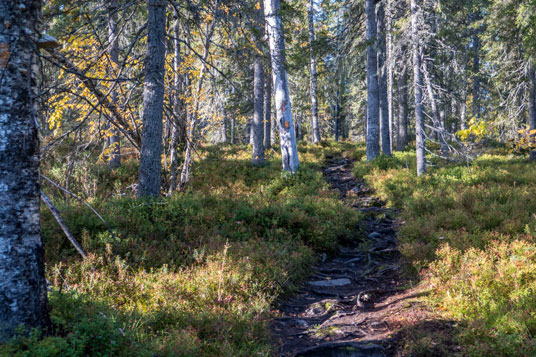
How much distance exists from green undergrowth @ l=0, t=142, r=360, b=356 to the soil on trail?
368 millimetres

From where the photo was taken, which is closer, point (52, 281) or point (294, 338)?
point (294, 338)

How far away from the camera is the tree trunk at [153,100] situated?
7.52 m

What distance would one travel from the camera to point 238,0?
7.36 metres

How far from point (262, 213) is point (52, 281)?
4.63 m

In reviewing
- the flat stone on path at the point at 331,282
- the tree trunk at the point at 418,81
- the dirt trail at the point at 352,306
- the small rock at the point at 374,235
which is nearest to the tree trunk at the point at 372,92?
the tree trunk at the point at 418,81

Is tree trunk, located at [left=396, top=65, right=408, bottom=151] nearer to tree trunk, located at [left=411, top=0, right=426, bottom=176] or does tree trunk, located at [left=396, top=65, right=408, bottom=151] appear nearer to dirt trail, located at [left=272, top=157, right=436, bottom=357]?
tree trunk, located at [left=411, top=0, right=426, bottom=176]

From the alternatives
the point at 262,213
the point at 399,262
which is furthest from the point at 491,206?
the point at 262,213

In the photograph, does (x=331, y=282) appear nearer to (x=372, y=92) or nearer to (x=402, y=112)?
(x=372, y=92)

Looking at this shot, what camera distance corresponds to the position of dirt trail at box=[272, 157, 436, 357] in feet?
13.6

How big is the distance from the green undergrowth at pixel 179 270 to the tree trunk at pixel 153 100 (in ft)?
2.19

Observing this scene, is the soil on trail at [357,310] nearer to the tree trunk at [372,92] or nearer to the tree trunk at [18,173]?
the tree trunk at [18,173]

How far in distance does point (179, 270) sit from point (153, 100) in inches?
165

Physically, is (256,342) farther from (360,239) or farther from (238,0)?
(238,0)

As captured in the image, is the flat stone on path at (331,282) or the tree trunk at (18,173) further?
the flat stone on path at (331,282)
